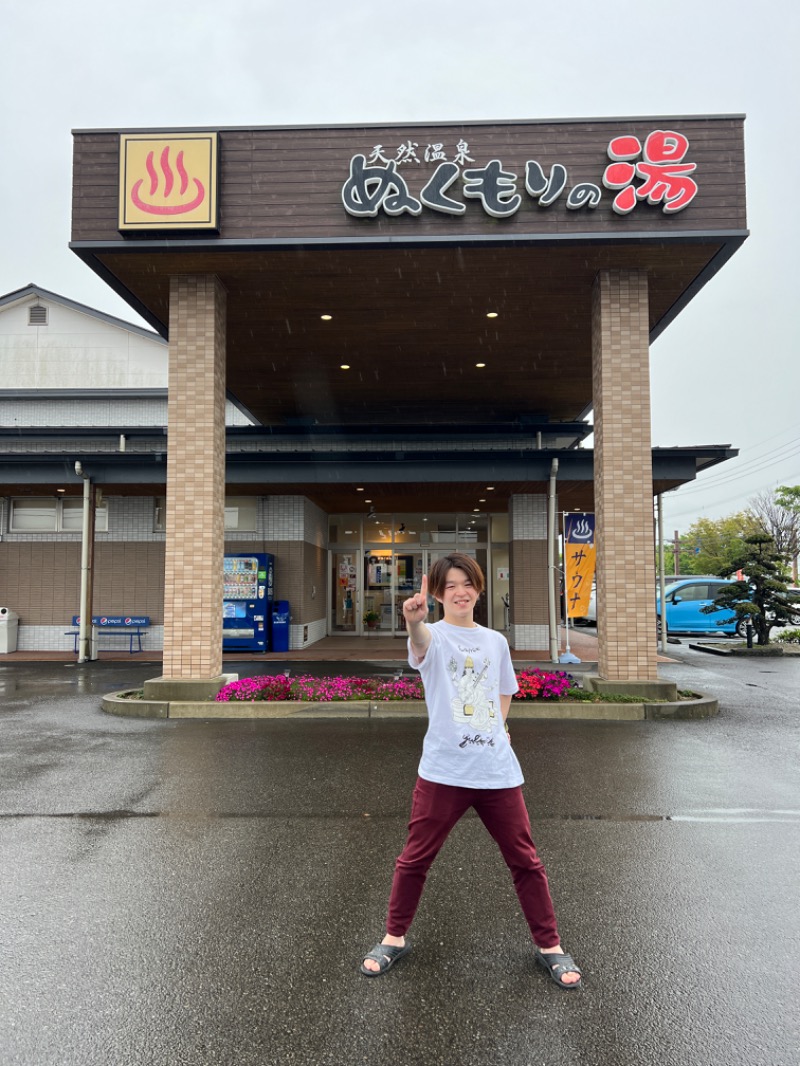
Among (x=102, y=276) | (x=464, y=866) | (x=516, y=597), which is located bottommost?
(x=464, y=866)

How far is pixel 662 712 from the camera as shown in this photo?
352 inches

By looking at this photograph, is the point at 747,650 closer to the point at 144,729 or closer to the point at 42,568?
the point at 144,729

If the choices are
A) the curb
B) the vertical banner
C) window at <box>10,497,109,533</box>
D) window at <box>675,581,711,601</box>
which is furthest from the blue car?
window at <box>10,497,109,533</box>

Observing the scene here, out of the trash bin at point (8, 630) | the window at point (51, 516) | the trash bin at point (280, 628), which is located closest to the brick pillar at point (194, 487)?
the trash bin at point (280, 628)

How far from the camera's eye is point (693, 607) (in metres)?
22.7

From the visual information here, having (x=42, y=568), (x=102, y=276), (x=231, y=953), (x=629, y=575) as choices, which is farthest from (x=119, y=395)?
(x=231, y=953)

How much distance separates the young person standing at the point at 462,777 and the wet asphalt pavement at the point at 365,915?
0.64 ft

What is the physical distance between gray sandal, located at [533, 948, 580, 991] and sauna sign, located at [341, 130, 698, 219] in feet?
27.8

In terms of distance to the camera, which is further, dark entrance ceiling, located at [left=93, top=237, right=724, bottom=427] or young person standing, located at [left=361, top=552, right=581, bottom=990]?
dark entrance ceiling, located at [left=93, top=237, right=724, bottom=427]

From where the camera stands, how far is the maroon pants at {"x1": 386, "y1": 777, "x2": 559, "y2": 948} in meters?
3.04

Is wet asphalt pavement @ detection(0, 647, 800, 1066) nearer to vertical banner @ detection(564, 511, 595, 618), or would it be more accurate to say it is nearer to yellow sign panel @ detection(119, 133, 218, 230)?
vertical banner @ detection(564, 511, 595, 618)

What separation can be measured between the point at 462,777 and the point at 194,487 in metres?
7.67

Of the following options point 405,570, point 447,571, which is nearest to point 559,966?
point 447,571

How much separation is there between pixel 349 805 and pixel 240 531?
13.0 m
